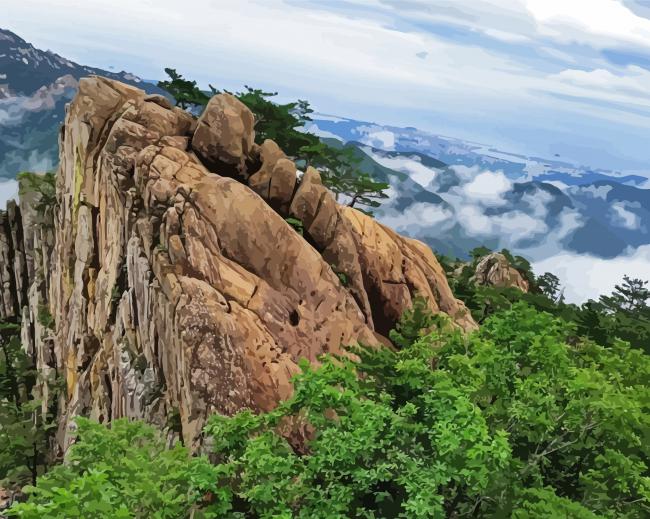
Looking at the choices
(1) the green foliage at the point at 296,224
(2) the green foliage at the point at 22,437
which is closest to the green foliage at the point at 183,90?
(1) the green foliage at the point at 296,224

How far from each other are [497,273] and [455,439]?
37878 millimetres

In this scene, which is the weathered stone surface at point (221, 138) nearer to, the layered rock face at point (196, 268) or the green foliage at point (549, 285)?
the layered rock face at point (196, 268)

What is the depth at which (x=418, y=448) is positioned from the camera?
11703 millimetres

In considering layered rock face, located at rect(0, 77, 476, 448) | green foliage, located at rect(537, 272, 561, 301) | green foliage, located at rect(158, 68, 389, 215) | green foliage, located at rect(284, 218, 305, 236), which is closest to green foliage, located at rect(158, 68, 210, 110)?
green foliage, located at rect(158, 68, 389, 215)

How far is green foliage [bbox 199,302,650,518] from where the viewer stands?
11156 millimetres

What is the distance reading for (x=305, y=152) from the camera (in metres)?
36.9

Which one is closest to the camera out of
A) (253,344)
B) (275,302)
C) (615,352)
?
(615,352)

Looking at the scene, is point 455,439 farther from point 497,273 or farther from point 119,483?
point 497,273

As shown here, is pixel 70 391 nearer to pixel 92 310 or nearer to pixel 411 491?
pixel 92 310

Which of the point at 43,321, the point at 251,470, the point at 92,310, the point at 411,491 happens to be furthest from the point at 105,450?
the point at 43,321

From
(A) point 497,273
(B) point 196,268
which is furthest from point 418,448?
(A) point 497,273

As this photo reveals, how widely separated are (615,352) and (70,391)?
26433mm

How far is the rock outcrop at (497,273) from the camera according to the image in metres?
46.6

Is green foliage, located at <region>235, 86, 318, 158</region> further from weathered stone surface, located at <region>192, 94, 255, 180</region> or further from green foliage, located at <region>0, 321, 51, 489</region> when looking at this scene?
green foliage, located at <region>0, 321, 51, 489</region>
